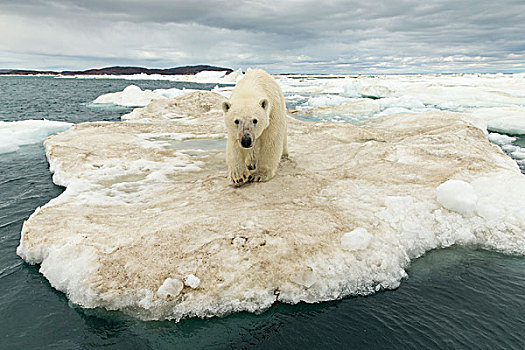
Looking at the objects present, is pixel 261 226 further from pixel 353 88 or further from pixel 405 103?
pixel 353 88

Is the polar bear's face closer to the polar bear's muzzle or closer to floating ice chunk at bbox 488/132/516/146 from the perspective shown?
the polar bear's muzzle

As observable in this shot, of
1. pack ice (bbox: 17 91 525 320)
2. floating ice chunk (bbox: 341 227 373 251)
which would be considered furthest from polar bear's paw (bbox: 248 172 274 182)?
floating ice chunk (bbox: 341 227 373 251)

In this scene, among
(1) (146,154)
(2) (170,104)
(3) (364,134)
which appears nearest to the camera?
(1) (146,154)

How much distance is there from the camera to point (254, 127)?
4402 millimetres

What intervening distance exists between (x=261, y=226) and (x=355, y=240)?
1.00 m

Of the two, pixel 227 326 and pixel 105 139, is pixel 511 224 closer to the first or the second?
pixel 227 326

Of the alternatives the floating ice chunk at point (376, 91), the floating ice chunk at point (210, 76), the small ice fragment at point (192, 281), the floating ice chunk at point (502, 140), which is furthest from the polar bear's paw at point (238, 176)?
the floating ice chunk at point (210, 76)

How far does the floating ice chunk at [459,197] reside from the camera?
13.1ft

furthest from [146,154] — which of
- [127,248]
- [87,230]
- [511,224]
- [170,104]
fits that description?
[170,104]

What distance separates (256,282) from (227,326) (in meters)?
0.46

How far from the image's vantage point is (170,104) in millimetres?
16250

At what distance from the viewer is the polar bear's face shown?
423 centimetres

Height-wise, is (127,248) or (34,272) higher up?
(127,248)

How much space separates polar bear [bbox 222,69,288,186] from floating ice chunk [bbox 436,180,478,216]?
2.38 m
